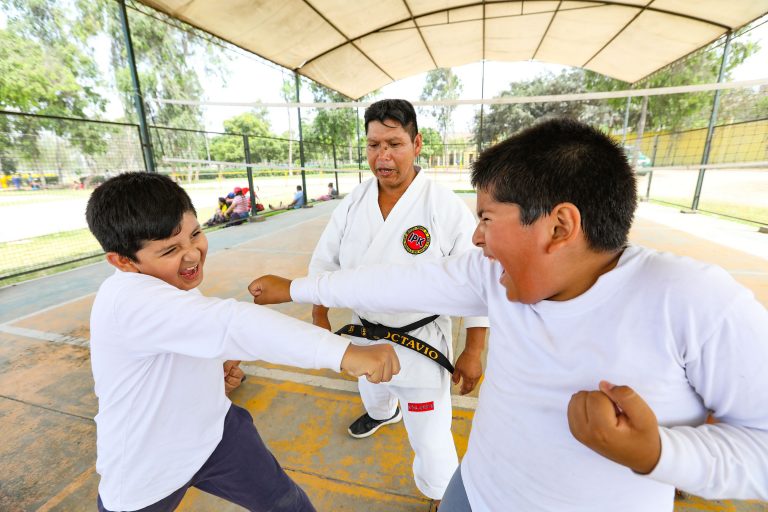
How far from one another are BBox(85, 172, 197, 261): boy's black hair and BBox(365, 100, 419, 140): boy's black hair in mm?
1025

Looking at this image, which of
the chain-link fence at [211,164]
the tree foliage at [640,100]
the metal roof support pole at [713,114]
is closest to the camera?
the chain-link fence at [211,164]

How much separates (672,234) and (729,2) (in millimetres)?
4075

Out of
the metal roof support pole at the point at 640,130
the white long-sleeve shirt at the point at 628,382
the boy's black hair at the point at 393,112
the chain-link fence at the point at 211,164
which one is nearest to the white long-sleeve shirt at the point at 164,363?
the white long-sleeve shirt at the point at 628,382

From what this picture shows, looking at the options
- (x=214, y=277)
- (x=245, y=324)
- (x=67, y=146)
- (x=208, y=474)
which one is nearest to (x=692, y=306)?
(x=245, y=324)

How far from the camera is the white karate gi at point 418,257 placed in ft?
5.37

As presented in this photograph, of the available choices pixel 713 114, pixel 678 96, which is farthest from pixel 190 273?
pixel 678 96

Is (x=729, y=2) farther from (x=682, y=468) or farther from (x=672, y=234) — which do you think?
(x=682, y=468)

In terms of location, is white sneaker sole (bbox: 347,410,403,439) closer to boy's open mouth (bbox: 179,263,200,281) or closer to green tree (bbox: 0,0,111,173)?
boy's open mouth (bbox: 179,263,200,281)

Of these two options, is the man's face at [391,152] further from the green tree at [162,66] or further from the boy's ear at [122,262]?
the green tree at [162,66]

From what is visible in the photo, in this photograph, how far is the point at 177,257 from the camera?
1.22 metres

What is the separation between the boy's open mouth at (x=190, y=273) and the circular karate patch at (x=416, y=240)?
90cm

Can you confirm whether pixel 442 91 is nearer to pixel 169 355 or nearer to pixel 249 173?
pixel 249 173

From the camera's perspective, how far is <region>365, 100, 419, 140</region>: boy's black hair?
1.77m

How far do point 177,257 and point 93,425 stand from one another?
73.0 inches
